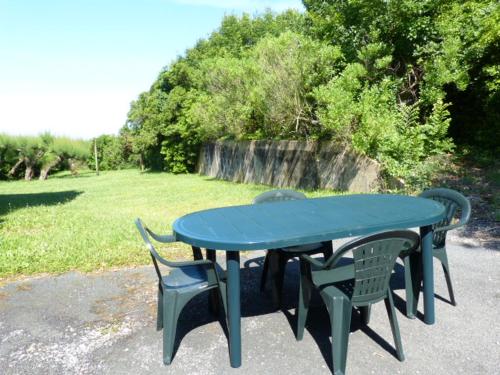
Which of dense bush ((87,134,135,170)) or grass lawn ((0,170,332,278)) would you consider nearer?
grass lawn ((0,170,332,278))

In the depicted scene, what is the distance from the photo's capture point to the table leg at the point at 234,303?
2578mm

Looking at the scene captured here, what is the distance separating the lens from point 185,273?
10.2 feet

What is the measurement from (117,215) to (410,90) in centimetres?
935

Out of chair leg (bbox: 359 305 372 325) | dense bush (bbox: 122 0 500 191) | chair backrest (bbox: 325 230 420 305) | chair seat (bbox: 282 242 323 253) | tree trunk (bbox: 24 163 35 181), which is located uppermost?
dense bush (bbox: 122 0 500 191)

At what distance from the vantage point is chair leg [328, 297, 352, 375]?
97.8 inches

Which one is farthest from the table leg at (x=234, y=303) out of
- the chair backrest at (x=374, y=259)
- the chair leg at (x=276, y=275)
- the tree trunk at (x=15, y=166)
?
the tree trunk at (x=15, y=166)

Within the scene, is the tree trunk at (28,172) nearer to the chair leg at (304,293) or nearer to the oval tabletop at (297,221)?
the oval tabletop at (297,221)

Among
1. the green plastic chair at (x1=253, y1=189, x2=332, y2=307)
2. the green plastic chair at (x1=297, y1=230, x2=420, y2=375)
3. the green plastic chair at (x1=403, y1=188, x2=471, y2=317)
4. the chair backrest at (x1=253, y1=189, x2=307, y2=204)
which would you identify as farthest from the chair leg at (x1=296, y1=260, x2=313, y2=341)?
the chair backrest at (x1=253, y1=189, x2=307, y2=204)

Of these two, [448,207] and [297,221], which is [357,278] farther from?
[448,207]

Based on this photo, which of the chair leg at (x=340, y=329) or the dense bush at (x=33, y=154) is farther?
the dense bush at (x=33, y=154)

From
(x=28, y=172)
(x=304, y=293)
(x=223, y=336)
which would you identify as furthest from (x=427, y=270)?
(x=28, y=172)

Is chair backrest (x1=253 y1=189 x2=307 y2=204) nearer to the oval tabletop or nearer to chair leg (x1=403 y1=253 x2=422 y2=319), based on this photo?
the oval tabletop

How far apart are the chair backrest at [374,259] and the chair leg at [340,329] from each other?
83mm

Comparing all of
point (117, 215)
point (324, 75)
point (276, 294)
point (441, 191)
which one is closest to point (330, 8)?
point (324, 75)
